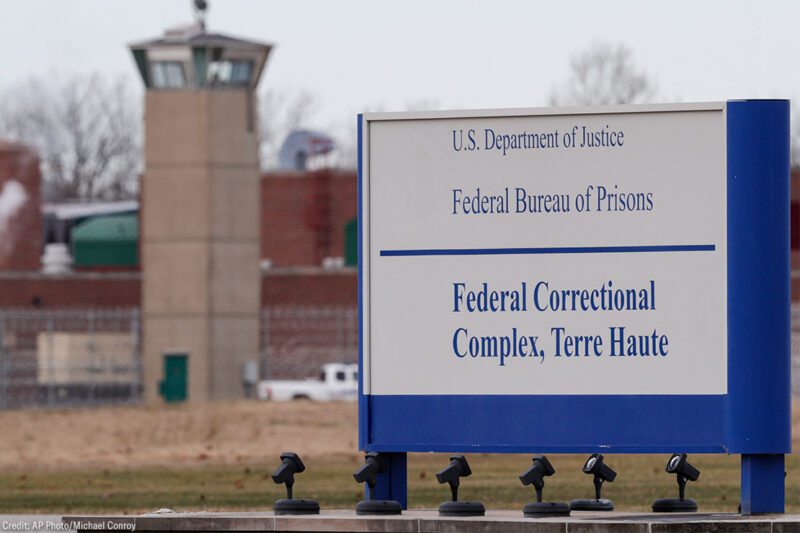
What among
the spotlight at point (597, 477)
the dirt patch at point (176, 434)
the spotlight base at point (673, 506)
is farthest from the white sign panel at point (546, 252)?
the dirt patch at point (176, 434)

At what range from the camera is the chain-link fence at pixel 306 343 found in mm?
53094

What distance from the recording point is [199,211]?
4794 cm

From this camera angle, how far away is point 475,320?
1138cm

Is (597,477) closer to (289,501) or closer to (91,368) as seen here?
(289,501)

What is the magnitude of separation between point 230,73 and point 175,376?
29.5 ft

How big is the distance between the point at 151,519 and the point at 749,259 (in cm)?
446

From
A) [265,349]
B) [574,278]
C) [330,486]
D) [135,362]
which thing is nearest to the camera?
[574,278]

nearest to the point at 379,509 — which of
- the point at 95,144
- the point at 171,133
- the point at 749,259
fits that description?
the point at 749,259

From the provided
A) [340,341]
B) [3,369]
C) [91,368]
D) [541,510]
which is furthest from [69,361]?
[541,510]

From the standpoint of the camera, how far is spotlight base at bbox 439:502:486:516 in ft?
36.3

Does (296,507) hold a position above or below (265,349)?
below

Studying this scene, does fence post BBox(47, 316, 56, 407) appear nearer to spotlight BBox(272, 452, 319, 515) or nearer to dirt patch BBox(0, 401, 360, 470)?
dirt patch BBox(0, 401, 360, 470)

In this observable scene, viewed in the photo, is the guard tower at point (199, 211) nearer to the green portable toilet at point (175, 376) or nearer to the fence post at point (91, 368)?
the green portable toilet at point (175, 376)

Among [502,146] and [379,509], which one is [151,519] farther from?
[502,146]
